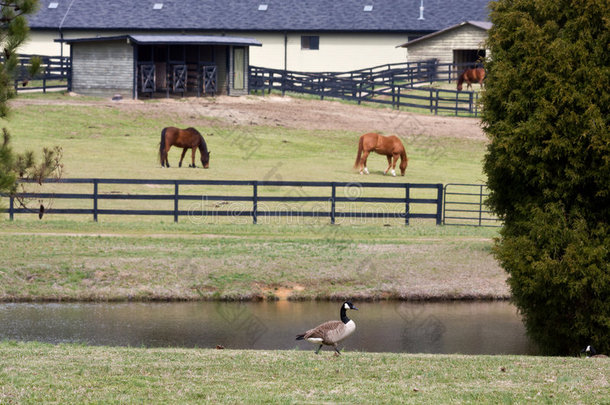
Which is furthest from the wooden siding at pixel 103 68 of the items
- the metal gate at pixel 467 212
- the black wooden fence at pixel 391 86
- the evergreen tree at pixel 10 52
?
the evergreen tree at pixel 10 52

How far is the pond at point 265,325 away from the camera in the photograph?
1520 cm

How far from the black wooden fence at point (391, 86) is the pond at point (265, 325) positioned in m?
30.6

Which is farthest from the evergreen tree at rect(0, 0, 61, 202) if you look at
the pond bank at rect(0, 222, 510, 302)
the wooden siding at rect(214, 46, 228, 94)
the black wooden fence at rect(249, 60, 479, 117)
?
the wooden siding at rect(214, 46, 228, 94)

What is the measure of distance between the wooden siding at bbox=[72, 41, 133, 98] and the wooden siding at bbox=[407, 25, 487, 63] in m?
20.7

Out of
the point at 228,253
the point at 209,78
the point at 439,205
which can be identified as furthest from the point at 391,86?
the point at 228,253

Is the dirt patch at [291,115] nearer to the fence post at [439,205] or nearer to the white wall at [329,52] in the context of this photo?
the white wall at [329,52]

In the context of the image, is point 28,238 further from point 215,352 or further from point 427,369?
point 427,369

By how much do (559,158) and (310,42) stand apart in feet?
161

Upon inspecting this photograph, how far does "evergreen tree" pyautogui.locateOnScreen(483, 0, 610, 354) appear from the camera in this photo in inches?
518

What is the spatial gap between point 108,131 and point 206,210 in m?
14.0

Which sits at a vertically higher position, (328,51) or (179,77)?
(328,51)

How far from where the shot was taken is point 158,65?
1922 inches

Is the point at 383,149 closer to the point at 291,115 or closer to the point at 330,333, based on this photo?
the point at 291,115

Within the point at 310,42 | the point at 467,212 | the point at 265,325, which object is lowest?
the point at 265,325
